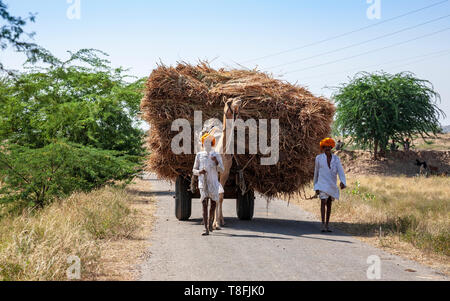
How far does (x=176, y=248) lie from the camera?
28.5ft

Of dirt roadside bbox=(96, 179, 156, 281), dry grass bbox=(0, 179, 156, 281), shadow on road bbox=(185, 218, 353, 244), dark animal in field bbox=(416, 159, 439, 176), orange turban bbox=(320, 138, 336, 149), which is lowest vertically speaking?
shadow on road bbox=(185, 218, 353, 244)

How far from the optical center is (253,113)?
37.4ft

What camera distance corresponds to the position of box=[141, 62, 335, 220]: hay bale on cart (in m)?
11.4

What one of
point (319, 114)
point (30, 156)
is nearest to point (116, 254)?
point (319, 114)

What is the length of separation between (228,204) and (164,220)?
4475 mm

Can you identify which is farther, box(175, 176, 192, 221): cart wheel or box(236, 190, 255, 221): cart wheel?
box(236, 190, 255, 221): cart wheel

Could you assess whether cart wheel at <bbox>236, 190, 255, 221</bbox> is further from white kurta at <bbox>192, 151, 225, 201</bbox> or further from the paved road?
white kurta at <bbox>192, 151, 225, 201</bbox>

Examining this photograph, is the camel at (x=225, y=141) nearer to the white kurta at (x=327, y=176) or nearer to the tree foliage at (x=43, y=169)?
the white kurta at (x=327, y=176)

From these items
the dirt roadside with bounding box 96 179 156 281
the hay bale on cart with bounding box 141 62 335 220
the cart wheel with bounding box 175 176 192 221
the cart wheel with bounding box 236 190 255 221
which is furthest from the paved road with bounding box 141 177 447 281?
the hay bale on cart with bounding box 141 62 335 220

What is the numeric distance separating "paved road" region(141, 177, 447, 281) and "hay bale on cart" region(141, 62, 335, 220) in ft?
4.08

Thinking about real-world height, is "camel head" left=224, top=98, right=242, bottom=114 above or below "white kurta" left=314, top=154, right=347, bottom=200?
above

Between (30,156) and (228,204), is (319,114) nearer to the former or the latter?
(228,204)

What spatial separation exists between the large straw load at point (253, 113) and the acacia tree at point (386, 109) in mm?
23167

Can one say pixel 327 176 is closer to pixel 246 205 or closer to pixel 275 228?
pixel 275 228
